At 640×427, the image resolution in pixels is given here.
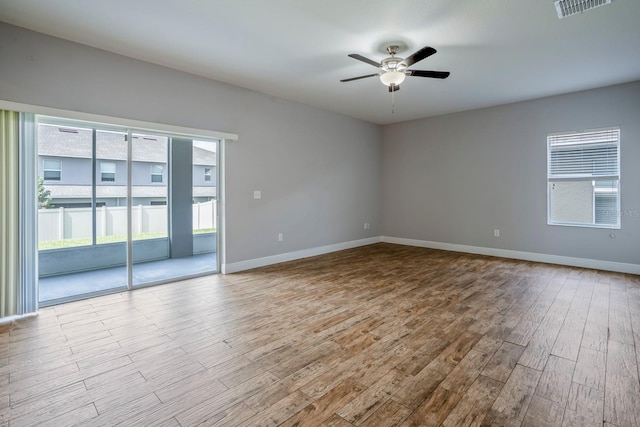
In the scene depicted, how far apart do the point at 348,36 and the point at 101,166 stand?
3.25 meters

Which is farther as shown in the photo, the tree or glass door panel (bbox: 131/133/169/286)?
glass door panel (bbox: 131/133/169/286)

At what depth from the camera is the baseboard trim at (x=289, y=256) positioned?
4707 mm

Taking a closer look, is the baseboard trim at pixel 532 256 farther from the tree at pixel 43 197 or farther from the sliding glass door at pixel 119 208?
the tree at pixel 43 197

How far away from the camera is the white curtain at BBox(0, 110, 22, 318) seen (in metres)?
2.91

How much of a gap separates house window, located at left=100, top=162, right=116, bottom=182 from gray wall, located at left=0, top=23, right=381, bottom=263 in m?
0.62

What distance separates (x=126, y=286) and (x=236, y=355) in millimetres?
2381

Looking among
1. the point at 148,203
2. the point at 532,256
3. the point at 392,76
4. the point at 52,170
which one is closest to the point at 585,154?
the point at 532,256

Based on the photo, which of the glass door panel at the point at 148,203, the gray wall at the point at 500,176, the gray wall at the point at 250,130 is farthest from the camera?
the gray wall at the point at 500,176

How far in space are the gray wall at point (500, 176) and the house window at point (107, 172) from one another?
5.54 metres

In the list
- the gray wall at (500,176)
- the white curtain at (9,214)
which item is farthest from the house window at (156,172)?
the gray wall at (500,176)

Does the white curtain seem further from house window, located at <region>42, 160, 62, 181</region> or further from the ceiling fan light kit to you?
the ceiling fan light kit

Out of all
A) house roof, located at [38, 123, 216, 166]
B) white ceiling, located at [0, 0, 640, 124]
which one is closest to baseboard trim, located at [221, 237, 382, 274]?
house roof, located at [38, 123, 216, 166]

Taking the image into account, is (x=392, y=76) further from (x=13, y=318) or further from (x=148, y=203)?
(x=13, y=318)

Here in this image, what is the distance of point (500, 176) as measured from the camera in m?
5.72
